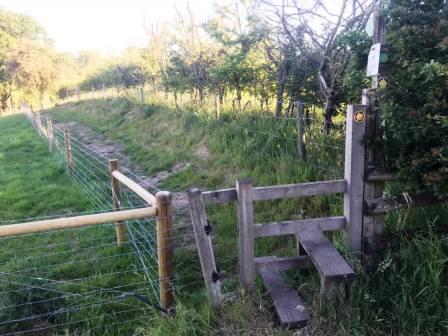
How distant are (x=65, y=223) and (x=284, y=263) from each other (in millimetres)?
1795

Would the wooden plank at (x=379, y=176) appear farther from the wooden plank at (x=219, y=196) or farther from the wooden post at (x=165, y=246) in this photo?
the wooden post at (x=165, y=246)

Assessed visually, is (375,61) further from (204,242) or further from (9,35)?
(9,35)

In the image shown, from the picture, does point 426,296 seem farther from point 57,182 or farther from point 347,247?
point 57,182

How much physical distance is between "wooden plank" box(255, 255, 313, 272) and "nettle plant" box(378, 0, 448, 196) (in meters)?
1.05

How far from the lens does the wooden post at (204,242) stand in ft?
9.84

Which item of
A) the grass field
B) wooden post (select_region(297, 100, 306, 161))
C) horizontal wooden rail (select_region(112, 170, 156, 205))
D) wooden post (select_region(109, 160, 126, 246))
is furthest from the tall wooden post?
wooden post (select_region(109, 160, 126, 246))

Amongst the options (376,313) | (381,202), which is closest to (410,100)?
(381,202)

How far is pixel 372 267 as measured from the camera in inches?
128

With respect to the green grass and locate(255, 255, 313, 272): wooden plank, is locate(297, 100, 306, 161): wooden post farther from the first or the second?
the green grass

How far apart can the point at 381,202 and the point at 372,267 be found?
56 centimetres

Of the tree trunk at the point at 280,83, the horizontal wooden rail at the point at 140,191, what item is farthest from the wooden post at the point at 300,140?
the horizontal wooden rail at the point at 140,191

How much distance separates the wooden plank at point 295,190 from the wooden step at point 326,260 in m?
0.34

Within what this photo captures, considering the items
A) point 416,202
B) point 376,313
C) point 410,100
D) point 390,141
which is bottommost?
point 376,313

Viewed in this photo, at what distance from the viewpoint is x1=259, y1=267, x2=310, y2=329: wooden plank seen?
267cm
